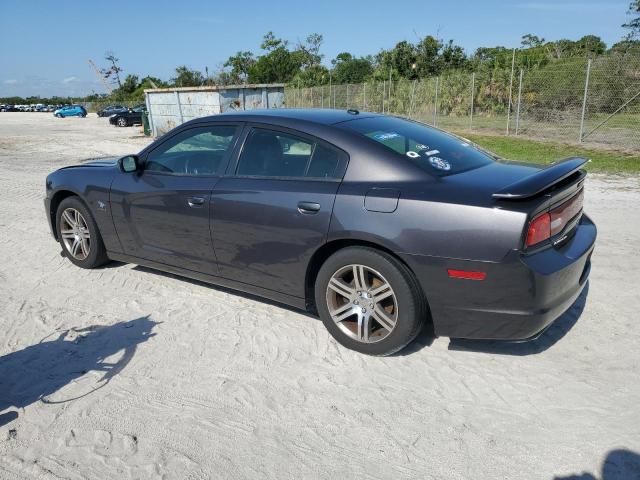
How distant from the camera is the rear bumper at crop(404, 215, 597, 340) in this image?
2961mm

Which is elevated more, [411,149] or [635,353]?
[411,149]

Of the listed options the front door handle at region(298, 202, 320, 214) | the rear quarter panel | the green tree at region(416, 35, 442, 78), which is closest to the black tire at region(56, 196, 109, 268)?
the front door handle at region(298, 202, 320, 214)

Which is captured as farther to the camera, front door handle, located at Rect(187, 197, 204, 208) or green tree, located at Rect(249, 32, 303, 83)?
green tree, located at Rect(249, 32, 303, 83)

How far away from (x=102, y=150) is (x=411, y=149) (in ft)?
54.7

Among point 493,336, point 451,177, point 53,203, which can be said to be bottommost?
Answer: point 493,336

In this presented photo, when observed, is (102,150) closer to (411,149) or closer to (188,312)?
(188,312)

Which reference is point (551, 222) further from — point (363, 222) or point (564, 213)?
point (363, 222)

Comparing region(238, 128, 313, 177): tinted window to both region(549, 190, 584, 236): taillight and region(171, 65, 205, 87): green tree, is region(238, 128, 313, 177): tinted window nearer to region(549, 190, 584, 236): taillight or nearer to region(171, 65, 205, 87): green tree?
region(549, 190, 584, 236): taillight

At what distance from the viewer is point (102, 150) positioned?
18016mm

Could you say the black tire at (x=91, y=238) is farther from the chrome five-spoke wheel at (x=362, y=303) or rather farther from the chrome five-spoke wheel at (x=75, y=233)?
the chrome five-spoke wheel at (x=362, y=303)

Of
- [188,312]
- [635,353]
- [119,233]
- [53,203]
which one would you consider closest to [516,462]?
[635,353]

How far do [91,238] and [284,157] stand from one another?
96.1 inches

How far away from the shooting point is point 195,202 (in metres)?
4.20

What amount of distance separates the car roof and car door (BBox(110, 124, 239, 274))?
6.9 inches
